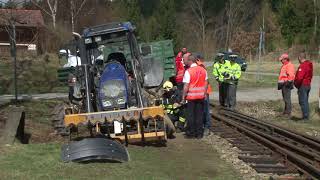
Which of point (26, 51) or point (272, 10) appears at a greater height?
point (272, 10)

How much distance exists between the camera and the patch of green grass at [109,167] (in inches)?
364

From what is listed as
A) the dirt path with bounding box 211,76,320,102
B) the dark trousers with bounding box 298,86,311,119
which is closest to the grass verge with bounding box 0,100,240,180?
the dark trousers with bounding box 298,86,311,119

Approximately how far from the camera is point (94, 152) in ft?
33.2

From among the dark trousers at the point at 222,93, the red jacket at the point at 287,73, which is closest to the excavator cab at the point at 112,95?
the red jacket at the point at 287,73

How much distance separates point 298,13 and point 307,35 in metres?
3.25

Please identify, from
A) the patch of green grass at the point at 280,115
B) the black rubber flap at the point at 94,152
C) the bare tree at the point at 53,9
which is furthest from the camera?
the bare tree at the point at 53,9

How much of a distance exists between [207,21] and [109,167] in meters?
90.7

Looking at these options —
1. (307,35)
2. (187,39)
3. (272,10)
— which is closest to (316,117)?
(307,35)

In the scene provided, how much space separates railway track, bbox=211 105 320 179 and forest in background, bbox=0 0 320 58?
3602cm

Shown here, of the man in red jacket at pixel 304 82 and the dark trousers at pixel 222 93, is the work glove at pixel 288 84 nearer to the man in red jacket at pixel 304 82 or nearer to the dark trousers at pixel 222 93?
the man in red jacket at pixel 304 82

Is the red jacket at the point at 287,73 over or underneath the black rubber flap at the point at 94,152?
over

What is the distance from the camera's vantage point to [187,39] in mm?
93500

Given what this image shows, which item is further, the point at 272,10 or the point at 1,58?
the point at 272,10

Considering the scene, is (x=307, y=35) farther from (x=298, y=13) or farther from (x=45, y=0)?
(x=45, y=0)
